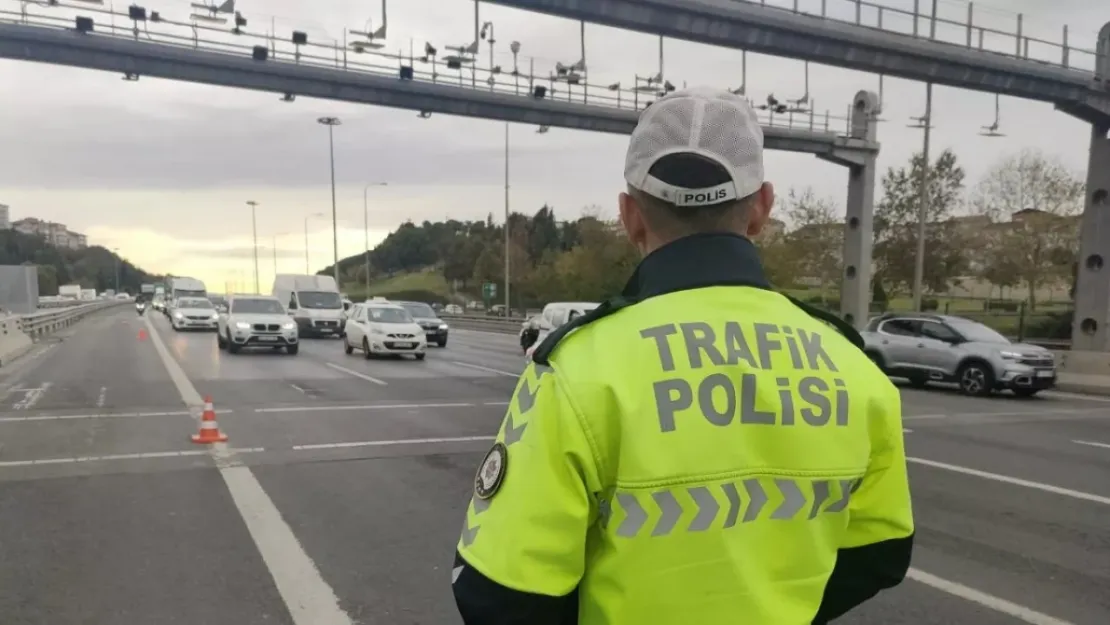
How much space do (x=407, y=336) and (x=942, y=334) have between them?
13858mm

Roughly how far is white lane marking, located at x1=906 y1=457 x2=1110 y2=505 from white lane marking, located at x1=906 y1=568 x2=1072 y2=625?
3475 mm

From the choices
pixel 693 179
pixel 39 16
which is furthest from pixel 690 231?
pixel 39 16

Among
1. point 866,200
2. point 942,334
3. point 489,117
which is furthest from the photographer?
point 866,200

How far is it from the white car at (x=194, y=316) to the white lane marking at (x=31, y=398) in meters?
22.6

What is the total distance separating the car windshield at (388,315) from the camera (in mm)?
24961

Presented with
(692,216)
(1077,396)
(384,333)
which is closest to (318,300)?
(384,333)

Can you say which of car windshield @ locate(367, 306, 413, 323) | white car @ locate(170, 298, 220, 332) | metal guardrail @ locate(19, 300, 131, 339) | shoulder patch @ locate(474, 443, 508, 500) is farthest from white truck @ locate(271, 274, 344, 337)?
shoulder patch @ locate(474, 443, 508, 500)

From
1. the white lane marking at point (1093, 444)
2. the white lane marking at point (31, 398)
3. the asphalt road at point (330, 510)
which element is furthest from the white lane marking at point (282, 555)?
the white lane marking at point (1093, 444)

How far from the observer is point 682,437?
4.80 ft

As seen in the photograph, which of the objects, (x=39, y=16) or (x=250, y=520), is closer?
(x=250, y=520)

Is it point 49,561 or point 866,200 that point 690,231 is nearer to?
point 49,561

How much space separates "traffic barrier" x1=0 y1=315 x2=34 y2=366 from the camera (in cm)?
2222

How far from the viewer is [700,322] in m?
1.54

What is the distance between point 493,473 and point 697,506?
0.36 m
